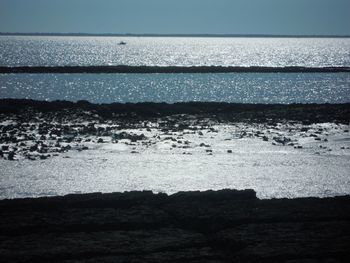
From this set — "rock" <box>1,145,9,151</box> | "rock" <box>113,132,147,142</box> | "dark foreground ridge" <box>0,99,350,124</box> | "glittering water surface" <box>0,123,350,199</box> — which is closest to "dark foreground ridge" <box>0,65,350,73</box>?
"dark foreground ridge" <box>0,99,350,124</box>

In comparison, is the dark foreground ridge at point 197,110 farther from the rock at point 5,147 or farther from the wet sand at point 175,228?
the wet sand at point 175,228

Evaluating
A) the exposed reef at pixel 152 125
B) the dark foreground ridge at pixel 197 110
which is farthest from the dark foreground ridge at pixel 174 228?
the dark foreground ridge at pixel 197 110

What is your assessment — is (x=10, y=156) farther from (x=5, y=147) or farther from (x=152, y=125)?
(x=152, y=125)

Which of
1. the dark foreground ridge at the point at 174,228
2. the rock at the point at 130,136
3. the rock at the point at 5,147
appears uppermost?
the dark foreground ridge at the point at 174,228

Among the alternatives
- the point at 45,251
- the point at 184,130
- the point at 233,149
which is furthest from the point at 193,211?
the point at 184,130

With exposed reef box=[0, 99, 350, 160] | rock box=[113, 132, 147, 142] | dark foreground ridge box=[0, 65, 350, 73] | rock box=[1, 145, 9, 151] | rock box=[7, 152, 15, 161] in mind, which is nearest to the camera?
rock box=[7, 152, 15, 161]

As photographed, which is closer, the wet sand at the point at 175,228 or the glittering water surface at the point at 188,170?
the wet sand at the point at 175,228

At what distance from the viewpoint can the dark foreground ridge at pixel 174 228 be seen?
5965mm

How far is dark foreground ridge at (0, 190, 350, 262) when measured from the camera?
235 inches

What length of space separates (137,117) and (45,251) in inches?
997

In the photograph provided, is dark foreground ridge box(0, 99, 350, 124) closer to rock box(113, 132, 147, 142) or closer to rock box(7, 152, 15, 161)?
rock box(113, 132, 147, 142)

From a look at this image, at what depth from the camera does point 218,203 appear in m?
8.40

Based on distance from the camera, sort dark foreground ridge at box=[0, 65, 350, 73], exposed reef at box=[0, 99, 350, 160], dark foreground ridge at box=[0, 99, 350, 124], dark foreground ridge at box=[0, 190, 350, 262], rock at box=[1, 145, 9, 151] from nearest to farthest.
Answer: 1. dark foreground ridge at box=[0, 190, 350, 262]
2. rock at box=[1, 145, 9, 151]
3. exposed reef at box=[0, 99, 350, 160]
4. dark foreground ridge at box=[0, 99, 350, 124]
5. dark foreground ridge at box=[0, 65, 350, 73]

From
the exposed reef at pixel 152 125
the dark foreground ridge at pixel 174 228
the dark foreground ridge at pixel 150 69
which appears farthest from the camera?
the dark foreground ridge at pixel 150 69
